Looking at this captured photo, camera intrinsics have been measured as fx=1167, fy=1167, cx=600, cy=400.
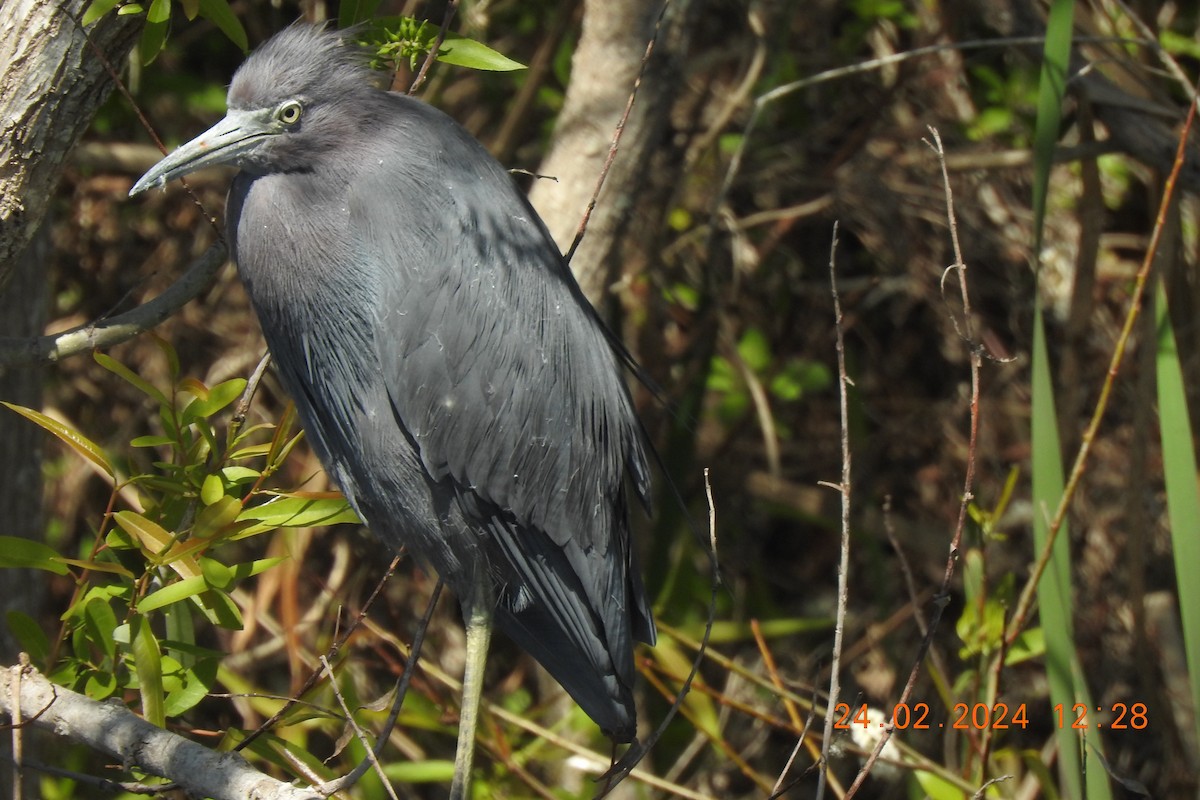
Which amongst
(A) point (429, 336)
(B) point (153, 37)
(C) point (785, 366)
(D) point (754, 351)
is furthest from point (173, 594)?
(C) point (785, 366)

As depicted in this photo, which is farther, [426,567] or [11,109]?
[426,567]

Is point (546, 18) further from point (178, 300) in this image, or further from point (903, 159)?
point (178, 300)

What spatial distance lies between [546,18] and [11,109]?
231cm

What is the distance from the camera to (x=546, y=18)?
380cm

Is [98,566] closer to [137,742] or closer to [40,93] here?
[137,742]

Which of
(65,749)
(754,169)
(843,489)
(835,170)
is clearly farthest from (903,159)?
(65,749)

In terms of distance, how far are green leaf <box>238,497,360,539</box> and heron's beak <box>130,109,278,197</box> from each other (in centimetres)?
56

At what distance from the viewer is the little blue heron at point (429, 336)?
2.10 metres

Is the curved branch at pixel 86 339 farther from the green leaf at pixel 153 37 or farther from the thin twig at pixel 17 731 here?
the thin twig at pixel 17 731

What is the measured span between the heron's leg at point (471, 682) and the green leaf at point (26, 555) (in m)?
0.77

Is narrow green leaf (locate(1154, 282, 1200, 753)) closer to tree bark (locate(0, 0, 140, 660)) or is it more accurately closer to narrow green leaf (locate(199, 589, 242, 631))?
narrow green leaf (locate(199, 589, 242, 631))

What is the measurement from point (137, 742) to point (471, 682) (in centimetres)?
67
